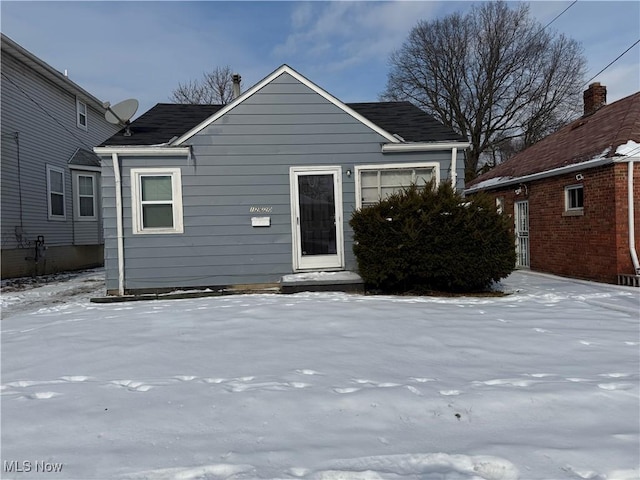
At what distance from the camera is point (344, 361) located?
373cm

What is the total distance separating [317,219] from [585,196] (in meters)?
6.44

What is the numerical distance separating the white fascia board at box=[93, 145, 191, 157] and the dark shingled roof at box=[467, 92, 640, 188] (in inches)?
354

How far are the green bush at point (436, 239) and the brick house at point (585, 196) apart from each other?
2087mm

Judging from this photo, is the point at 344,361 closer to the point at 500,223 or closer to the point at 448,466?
the point at 448,466

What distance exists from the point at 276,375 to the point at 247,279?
4806 mm

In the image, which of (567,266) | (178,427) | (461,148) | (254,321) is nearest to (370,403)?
(178,427)

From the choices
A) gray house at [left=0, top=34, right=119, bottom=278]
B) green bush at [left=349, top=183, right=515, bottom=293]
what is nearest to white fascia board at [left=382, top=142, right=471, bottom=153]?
green bush at [left=349, top=183, right=515, bottom=293]

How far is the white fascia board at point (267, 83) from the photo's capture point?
780 centimetres

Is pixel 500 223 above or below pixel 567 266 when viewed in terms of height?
above

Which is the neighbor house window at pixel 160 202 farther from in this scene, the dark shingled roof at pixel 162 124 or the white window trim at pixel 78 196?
the white window trim at pixel 78 196

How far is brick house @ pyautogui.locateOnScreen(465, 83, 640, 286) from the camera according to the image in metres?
8.41

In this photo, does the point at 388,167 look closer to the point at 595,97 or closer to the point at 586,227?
the point at 586,227

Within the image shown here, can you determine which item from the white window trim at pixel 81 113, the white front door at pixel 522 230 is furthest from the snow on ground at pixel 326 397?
the white window trim at pixel 81 113

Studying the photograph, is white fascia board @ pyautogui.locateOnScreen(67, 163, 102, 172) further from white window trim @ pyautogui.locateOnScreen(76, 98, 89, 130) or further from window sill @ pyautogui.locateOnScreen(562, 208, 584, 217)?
window sill @ pyautogui.locateOnScreen(562, 208, 584, 217)
